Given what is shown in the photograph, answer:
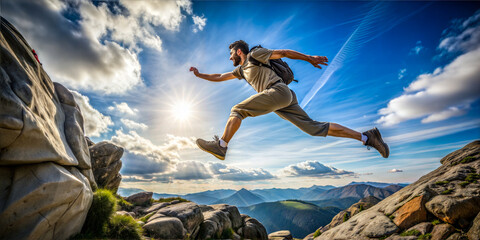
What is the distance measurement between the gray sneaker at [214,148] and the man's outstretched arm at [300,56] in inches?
119

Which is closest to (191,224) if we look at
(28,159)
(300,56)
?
(28,159)

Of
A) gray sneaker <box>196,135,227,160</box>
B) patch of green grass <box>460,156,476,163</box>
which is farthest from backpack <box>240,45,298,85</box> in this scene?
patch of green grass <box>460,156,476,163</box>

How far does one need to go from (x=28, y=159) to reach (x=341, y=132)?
8167 millimetres

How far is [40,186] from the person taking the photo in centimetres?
439

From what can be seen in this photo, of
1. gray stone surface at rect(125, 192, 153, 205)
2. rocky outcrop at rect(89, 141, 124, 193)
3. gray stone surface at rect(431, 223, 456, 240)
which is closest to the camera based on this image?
gray stone surface at rect(431, 223, 456, 240)

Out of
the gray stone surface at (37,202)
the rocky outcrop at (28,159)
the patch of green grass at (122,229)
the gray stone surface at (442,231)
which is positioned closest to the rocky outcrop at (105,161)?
the patch of green grass at (122,229)

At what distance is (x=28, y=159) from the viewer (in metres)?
4.20

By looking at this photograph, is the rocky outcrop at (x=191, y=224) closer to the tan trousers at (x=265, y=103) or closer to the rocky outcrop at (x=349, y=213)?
the tan trousers at (x=265, y=103)

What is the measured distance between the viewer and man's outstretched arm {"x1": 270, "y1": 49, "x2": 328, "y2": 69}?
210 inches

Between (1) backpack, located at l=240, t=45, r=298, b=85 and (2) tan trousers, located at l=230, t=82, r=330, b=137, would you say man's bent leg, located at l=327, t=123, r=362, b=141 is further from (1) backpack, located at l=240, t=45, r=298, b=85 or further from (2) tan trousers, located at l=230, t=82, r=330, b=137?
(1) backpack, located at l=240, t=45, r=298, b=85

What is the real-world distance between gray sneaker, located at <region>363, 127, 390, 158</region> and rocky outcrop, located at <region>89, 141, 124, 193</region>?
22107mm

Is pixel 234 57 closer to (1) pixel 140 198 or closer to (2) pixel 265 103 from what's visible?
(2) pixel 265 103

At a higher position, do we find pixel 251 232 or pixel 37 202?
pixel 37 202

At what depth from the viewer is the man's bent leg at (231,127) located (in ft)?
16.0
